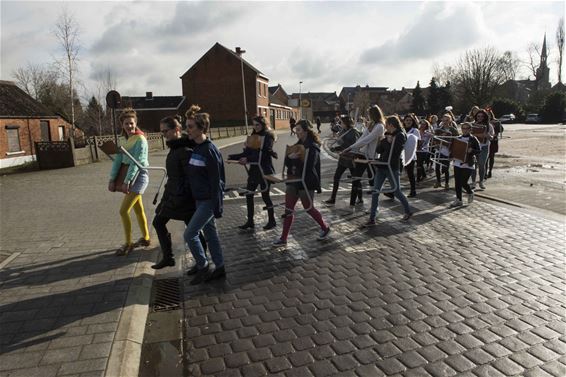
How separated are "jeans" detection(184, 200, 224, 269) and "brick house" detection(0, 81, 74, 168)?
21.2 m

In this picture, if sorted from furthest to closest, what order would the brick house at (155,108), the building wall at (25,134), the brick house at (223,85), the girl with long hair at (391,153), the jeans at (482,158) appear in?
1. the brick house at (155,108)
2. the brick house at (223,85)
3. the building wall at (25,134)
4. the jeans at (482,158)
5. the girl with long hair at (391,153)

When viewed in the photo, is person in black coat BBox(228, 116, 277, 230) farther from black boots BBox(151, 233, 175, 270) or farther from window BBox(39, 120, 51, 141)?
window BBox(39, 120, 51, 141)

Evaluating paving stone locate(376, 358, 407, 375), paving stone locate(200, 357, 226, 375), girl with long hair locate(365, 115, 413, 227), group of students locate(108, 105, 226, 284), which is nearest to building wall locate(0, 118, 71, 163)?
group of students locate(108, 105, 226, 284)

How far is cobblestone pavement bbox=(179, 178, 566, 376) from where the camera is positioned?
3346mm

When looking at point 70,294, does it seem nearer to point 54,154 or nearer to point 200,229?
point 200,229

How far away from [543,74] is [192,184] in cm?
8046

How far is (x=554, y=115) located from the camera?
54.2 metres

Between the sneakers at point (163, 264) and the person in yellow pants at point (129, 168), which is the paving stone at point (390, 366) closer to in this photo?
the sneakers at point (163, 264)

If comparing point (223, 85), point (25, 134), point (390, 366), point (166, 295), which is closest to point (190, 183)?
point (166, 295)

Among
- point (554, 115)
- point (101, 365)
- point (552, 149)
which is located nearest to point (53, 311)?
point (101, 365)

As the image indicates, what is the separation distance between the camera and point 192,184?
471 centimetres

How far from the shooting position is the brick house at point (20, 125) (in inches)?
897

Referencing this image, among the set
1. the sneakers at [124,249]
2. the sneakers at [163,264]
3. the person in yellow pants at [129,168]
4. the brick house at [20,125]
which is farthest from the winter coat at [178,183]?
the brick house at [20,125]

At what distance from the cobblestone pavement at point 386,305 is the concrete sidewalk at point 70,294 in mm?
614
